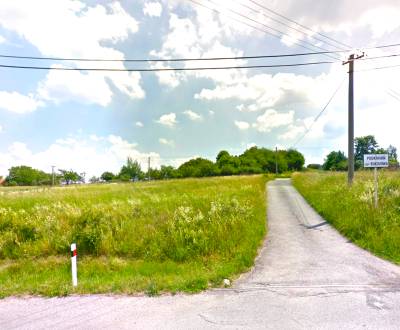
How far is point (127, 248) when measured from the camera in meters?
6.94

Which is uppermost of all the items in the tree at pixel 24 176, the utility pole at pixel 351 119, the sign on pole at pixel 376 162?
the utility pole at pixel 351 119

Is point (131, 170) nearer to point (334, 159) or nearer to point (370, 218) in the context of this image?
point (334, 159)

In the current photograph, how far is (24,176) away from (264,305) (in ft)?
416

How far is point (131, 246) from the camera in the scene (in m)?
6.98

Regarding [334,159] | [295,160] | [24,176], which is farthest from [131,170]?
[334,159]

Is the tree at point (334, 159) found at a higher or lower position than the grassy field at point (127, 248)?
higher

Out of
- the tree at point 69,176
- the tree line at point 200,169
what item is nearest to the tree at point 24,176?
the tree line at point 200,169

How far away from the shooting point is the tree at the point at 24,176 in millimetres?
102925

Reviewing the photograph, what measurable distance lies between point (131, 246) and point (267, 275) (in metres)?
3.79

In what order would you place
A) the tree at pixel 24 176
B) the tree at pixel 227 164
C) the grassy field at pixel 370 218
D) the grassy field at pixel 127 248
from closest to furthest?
the grassy field at pixel 127 248
the grassy field at pixel 370 218
the tree at pixel 227 164
the tree at pixel 24 176

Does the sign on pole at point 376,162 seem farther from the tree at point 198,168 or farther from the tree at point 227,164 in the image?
the tree at point 198,168

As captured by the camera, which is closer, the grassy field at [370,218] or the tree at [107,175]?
the grassy field at [370,218]

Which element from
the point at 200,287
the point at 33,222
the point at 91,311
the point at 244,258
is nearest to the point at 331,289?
the point at 244,258

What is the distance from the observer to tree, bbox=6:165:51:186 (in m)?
103
